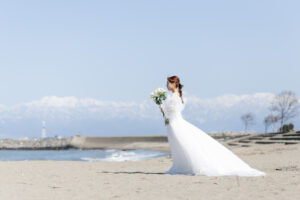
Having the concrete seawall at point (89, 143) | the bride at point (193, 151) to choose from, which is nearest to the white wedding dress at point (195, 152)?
the bride at point (193, 151)

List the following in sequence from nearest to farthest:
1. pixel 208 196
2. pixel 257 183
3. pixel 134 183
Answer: pixel 208 196 < pixel 257 183 < pixel 134 183

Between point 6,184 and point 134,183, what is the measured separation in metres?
3.58

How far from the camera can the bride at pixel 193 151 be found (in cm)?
1178

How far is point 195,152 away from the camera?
39.4ft

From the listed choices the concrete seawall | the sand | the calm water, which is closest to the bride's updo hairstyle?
the sand

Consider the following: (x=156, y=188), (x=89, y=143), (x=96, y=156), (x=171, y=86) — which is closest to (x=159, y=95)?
(x=171, y=86)

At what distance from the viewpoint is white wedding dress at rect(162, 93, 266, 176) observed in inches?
464

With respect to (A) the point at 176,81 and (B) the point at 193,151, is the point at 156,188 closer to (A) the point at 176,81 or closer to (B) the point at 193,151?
(B) the point at 193,151

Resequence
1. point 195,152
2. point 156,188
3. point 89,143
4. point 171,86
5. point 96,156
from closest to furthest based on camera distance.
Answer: point 156,188, point 195,152, point 171,86, point 96,156, point 89,143

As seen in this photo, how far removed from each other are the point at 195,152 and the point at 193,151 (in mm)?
73

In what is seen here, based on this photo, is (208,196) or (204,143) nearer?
(208,196)

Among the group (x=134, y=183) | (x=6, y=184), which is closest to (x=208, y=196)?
(x=134, y=183)

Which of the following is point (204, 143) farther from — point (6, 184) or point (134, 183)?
point (6, 184)

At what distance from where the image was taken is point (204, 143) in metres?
12.2
